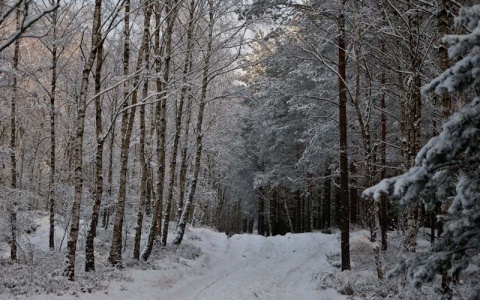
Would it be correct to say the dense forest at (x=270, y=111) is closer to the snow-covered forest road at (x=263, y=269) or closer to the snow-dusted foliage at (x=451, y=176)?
the snow-dusted foliage at (x=451, y=176)

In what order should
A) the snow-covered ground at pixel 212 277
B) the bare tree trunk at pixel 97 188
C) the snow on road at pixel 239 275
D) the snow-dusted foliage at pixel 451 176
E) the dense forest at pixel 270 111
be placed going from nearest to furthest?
the snow-dusted foliage at pixel 451 176 → the dense forest at pixel 270 111 → the snow-covered ground at pixel 212 277 → the snow on road at pixel 239 275 → the bare tree trunk at pixel 97 188

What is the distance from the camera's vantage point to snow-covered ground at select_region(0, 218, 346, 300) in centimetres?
1030

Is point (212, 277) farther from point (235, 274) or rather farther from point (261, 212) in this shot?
point (261, 212)

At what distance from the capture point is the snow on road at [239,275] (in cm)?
1027

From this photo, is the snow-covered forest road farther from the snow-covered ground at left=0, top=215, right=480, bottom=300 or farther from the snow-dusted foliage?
the snow-dusted foliage

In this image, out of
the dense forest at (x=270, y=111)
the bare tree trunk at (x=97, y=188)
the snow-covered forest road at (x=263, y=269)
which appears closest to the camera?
the dense forest at (x=270, y=111)

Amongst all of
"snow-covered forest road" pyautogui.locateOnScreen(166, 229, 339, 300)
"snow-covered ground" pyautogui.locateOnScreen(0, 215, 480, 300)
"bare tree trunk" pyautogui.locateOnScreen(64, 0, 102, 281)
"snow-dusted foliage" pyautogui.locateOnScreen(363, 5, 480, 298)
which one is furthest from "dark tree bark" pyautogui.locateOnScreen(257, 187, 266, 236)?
"snow-dusted foliage" pyautogui.locateOnScreen(363, 5, 480, 298)

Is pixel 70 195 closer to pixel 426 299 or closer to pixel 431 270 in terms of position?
pixel 426 299

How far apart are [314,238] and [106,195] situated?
12145 mm

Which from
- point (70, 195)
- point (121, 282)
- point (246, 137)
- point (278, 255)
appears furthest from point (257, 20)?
point (246, 137)

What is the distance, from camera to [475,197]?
13.1 feet

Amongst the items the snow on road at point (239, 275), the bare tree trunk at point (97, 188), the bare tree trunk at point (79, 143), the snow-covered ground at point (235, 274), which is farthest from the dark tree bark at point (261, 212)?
the bare tree trunk at point (79, 143)

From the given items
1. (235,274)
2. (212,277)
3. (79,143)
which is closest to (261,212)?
(235,274)

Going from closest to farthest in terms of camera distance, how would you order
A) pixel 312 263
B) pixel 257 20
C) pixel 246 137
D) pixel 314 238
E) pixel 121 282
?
pixel 121 282, pixel 257 20, pixel 312 263, pixel 314 238, pixel 246 137
